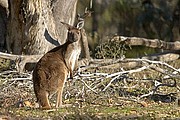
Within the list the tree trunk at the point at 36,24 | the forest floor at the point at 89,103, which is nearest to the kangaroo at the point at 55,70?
the forest floor at the point at 89,103

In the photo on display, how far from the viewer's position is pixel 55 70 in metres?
7.54

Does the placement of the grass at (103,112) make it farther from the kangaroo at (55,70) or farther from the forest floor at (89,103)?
the kangaroo at (55,70)

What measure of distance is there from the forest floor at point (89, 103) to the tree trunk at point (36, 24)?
1.18 m

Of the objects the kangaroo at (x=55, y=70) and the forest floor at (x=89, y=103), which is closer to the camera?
the forest floor at (x=89, y=103)

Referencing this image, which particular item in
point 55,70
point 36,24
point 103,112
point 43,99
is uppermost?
point 36,24

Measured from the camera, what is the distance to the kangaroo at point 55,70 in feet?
24.4

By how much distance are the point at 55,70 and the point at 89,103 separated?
98cm

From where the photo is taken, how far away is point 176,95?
8.95m

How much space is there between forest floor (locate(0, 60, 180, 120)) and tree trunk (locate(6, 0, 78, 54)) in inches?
46.5

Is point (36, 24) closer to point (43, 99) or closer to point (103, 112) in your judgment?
point (43, 99)

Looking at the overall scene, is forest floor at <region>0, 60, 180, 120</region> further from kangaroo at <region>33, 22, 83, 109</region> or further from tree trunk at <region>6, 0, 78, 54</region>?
tree trunk at <region>6, 0, 78, 54</region>

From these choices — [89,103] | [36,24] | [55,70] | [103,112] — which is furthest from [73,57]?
[36,24]

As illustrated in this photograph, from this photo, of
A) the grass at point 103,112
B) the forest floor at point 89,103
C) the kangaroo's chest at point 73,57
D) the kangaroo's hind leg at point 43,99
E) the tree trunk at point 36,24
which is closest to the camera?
the grass at point 103,112

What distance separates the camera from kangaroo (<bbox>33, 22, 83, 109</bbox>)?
7.44 m
